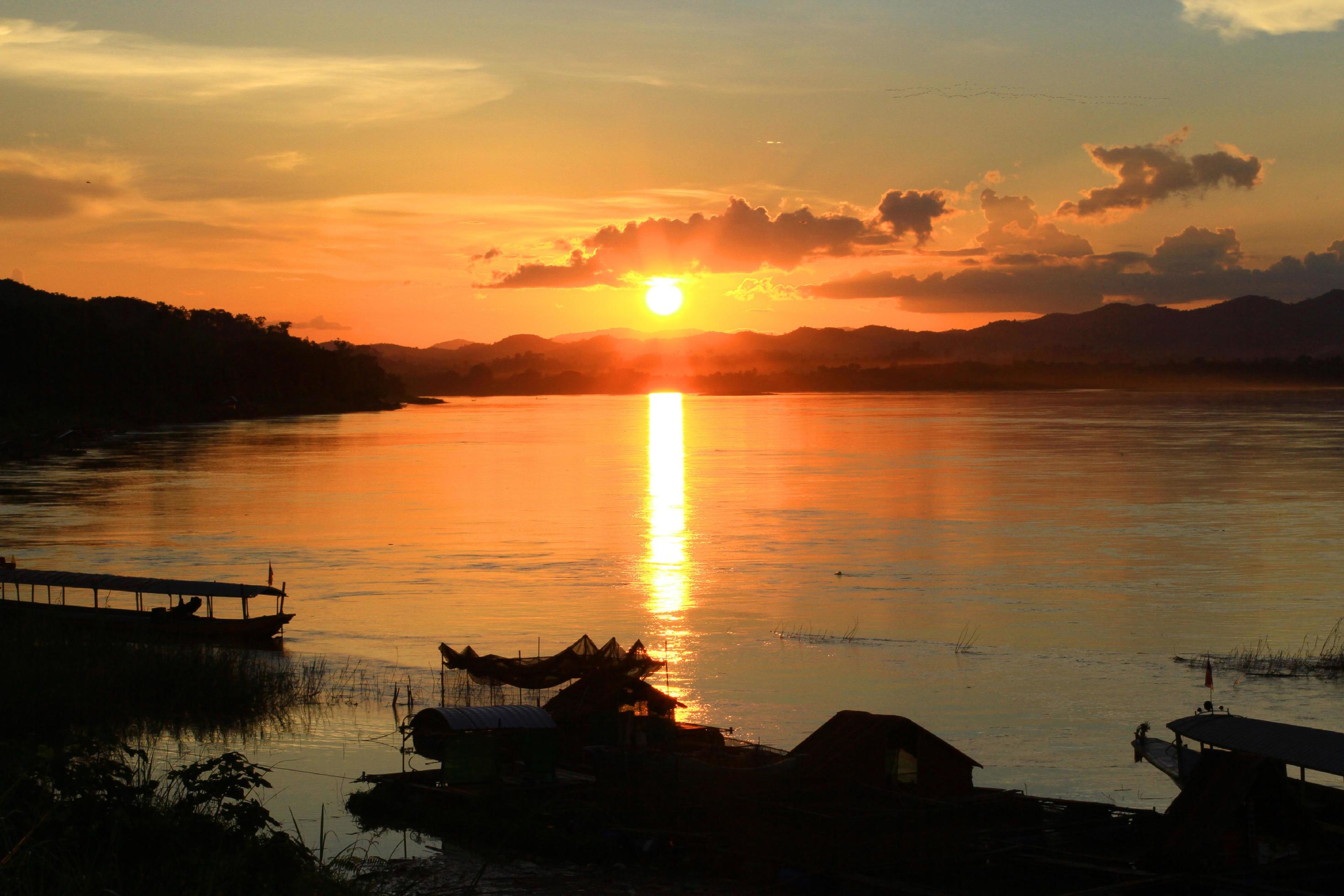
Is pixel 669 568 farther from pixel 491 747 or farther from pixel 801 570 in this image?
pixel 491 747

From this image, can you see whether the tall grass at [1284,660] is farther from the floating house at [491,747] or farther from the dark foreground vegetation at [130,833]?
the dark foreground vegetation at [130,833]

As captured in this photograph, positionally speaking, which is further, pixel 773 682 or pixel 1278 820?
pixel 773 682

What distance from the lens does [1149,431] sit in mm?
154250

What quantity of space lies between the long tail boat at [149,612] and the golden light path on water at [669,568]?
38.6 ft

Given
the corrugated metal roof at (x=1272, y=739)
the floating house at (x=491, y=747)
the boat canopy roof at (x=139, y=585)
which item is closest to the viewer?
the corrugated metal roof at (x=1272, y=739)

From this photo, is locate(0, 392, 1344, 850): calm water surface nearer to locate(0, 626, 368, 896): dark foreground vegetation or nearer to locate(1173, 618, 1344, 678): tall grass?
locate(1173, 618, 1344, 678): tall grass

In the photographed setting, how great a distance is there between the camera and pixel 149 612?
35.3 m

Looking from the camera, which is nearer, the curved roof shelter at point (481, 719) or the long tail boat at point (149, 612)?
the curved roof shelter at point (481, 719)

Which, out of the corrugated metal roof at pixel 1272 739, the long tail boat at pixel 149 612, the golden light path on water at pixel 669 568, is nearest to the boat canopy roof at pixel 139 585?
the long tail boat at pixel 149 612

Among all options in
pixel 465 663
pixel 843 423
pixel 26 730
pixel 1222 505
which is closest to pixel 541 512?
pixel 1222 505

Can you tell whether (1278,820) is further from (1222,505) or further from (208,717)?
(1222,505)

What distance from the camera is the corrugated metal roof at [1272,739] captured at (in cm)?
1750

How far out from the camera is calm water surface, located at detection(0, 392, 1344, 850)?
92.6 ft

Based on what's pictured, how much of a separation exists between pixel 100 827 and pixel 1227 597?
3993cm
